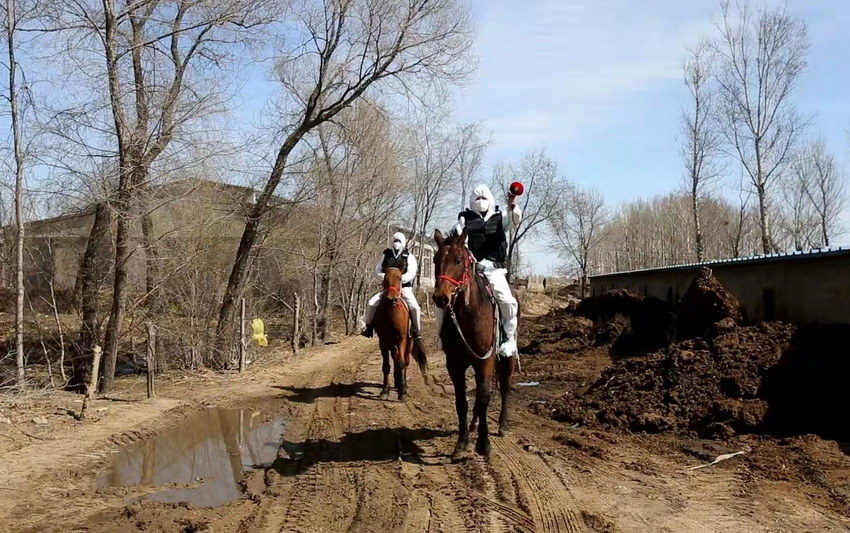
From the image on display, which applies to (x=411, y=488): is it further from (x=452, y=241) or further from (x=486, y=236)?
(x=486, y=236)

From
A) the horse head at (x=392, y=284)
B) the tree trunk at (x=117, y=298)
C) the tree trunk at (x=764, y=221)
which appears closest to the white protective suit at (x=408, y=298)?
the horse head at (x=392, y=284)

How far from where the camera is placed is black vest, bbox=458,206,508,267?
336 inches

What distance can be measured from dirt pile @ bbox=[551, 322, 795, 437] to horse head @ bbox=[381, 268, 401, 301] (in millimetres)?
3103

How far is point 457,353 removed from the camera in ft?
25.7

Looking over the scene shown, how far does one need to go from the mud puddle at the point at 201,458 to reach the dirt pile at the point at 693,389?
4478 millimetres

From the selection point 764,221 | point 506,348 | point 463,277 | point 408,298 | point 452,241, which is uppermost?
point 764,221

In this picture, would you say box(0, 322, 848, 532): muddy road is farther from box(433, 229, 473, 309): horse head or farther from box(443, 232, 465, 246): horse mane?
box(443, 232, 465, 246): horse mane

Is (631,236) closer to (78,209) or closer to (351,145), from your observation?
(351,145)

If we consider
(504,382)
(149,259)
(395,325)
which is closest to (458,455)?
(504,382)

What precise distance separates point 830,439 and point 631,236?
78.0 m

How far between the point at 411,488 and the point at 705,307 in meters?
9.00

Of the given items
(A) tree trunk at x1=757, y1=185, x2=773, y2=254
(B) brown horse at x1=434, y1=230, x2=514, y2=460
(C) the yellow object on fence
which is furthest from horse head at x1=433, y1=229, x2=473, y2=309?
(A) tree trunk at x1=757, y1=185, x2=773, y2=254

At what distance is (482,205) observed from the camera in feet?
28.3

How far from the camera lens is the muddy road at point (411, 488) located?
5715mm
